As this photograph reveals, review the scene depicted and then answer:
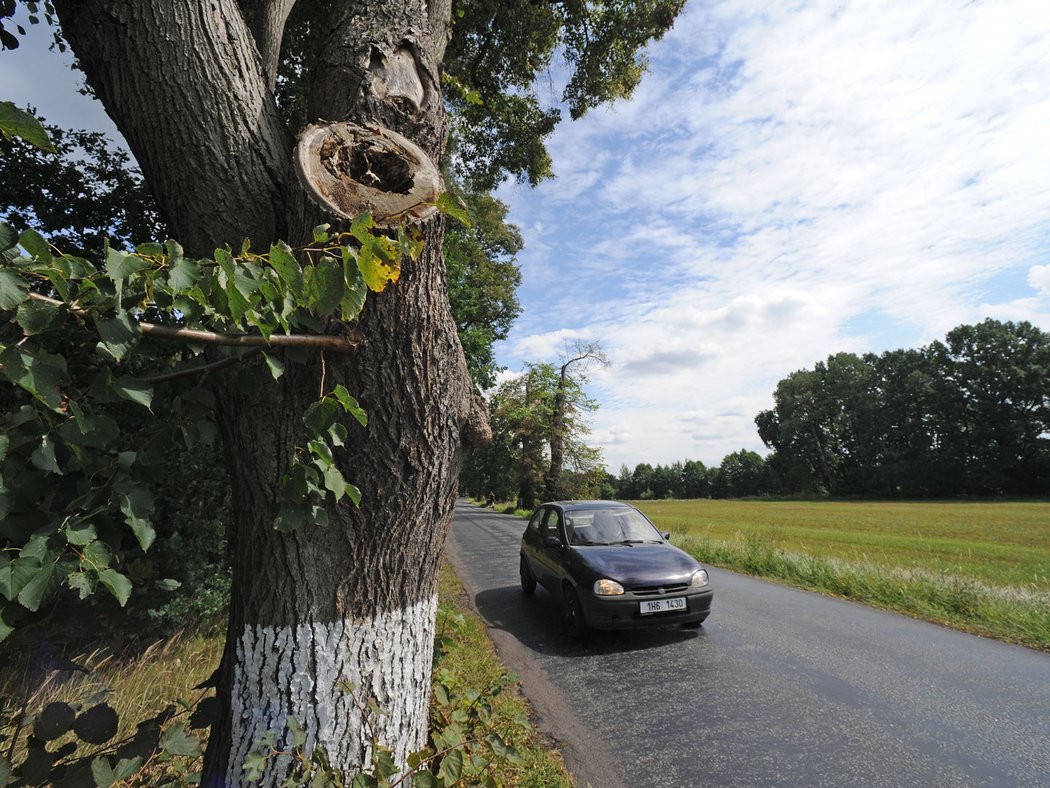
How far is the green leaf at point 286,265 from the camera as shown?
1302 mm

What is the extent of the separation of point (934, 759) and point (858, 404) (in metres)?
87.9

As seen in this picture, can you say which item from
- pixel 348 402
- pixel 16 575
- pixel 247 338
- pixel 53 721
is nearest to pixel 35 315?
pixel 247 338

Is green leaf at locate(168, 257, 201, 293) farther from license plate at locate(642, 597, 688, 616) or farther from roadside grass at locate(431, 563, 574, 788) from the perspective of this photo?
license plate at locate(642, 597, 688, 616)

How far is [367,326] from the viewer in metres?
1.74

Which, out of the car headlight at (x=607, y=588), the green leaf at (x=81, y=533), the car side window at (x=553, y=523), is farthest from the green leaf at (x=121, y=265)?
the car side window at (x=553, y=523)

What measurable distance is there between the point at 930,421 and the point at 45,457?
87.0 m

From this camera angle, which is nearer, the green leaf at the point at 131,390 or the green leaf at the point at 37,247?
the green leaf at the point at 37,247

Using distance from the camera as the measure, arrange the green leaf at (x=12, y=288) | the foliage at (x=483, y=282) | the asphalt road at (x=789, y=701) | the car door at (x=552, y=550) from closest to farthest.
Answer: the green leaf at (x=12, y=288)
the asphalt road at (x=789, y=701)
the car door at (x=552, y=550)
the foliage at (x=483, y=282)

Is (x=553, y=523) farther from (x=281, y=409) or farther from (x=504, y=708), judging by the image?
(x=281, y=409)

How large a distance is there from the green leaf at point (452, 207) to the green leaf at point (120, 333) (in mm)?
861

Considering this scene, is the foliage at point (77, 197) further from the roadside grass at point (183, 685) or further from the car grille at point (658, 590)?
the car grille at point (658, 590)

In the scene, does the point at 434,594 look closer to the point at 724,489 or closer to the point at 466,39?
the point at 466,39

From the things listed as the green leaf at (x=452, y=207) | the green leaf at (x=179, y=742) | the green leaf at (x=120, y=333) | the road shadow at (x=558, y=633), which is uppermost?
the green leaf at (x=452, y=207)

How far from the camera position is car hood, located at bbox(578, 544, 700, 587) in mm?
5828
